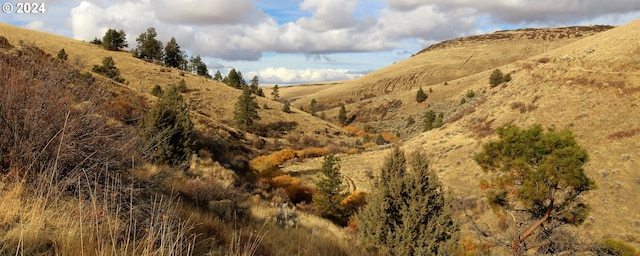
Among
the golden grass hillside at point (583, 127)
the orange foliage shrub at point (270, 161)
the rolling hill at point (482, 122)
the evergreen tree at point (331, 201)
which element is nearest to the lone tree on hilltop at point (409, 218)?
the rolling hill at point (482, 122)

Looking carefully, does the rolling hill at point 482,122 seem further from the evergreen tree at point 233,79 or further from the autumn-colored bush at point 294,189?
the evergreen tree at point 233,79

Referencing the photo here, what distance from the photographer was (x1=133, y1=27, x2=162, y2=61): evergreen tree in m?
68.5

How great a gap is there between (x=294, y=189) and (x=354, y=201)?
4.72m

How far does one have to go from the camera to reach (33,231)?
3010mm

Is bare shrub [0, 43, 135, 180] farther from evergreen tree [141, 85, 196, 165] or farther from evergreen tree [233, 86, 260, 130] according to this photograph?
evergreen tree [233, 86, 260, 130]

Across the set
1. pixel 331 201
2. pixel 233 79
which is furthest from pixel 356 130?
pixel 331 201

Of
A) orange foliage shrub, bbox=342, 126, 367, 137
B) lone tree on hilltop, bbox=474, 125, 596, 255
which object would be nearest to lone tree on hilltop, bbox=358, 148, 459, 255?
lone tree on hilltop, bbox=474, 125, 596, 255

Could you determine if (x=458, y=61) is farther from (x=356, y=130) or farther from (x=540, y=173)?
(x=540, y=173)

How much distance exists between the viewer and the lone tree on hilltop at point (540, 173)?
12.0 m

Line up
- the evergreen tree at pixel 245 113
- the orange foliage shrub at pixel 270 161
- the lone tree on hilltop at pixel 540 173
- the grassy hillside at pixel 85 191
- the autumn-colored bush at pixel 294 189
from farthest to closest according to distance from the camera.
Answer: the evergreen tree at pixel 245 113
the orange foliage shrub at pixel 270 161
the autumn-colored bush at pixel 294 189
the lone tree on hilltop at pixel 540 173
the grassy hillside at pixel 85 191

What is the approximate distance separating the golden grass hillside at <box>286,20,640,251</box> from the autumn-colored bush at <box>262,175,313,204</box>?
4950 mm

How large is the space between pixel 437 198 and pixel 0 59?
548 inches

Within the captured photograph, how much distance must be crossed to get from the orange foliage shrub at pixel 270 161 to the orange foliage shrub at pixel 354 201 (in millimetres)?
8539

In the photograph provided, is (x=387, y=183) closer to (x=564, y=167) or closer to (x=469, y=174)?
(x=564, y=167)
